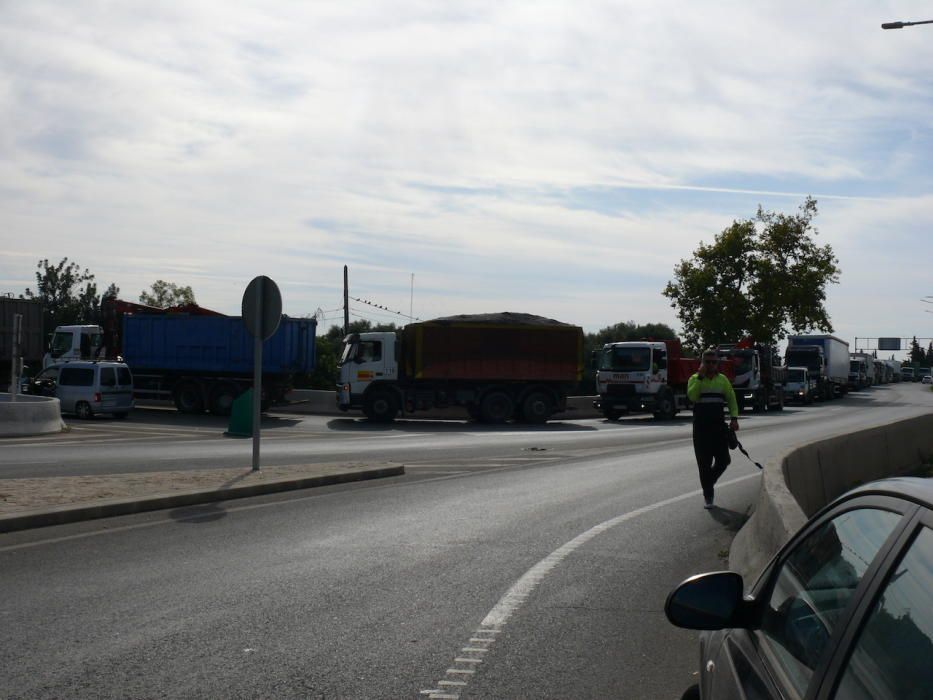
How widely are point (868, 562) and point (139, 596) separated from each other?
5.57m

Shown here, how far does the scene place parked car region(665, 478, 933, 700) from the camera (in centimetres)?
212

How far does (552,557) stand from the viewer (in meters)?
8.83

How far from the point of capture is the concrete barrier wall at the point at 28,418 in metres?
23.2

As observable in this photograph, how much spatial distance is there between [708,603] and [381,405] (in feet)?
103

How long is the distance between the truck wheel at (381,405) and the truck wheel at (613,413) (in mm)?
8595

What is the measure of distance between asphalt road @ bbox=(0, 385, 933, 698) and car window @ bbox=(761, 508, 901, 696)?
7.97 ft

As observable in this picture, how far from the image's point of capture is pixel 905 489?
2410 millimetres

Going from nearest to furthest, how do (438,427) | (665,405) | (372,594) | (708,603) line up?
(708,603) → (372,594) → (438,427) → (665,405)

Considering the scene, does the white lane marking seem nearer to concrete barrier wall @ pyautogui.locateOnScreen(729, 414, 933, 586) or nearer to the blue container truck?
concrete barrier wall @ pyautogui.locateOnScreen(729, 414, 933, 586)

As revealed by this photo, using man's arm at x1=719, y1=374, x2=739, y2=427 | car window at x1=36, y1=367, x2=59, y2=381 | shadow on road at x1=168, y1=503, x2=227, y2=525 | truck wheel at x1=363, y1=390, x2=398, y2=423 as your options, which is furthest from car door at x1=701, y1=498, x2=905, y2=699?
car window at x1=36, y1=367, x2=59, y2=381

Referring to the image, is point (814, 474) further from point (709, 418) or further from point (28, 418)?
point (28, 418)

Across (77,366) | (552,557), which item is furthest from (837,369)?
(552,557)

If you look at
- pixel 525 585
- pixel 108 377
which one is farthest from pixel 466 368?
pixel 525 585

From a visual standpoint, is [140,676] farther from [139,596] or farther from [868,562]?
[868,562]
